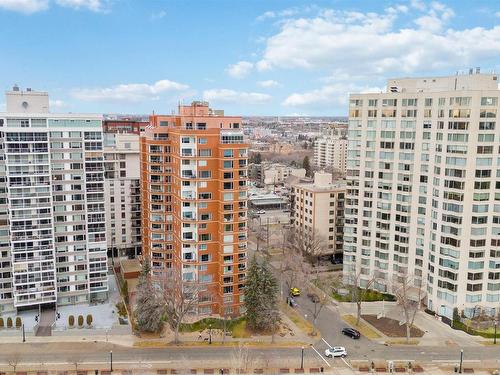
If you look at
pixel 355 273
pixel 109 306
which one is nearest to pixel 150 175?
pixel 109 306

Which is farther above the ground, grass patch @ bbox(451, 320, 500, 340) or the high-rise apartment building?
the high-rise apartment building

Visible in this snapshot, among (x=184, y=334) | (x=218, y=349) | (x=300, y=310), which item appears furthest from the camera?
(x=300, y=310)

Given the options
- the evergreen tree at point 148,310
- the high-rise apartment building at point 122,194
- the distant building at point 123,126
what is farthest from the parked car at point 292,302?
the distant building at point 123,126

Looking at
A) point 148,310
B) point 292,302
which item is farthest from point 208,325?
point 292,302

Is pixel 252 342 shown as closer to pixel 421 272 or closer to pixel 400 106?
pixel 421 272

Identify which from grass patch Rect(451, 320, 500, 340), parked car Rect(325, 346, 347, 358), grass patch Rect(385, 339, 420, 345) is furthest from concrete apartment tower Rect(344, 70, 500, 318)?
parked car Rect(325, 346, 347, 358)

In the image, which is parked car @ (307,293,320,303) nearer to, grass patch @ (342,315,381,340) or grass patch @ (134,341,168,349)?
grass patch @ (342,315,381,340)

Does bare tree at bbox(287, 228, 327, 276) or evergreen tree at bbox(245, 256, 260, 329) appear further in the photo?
bare tree at bbox(287, 228, 327, 276)

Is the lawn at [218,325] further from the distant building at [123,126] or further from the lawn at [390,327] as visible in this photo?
the distant building at [123,126]
